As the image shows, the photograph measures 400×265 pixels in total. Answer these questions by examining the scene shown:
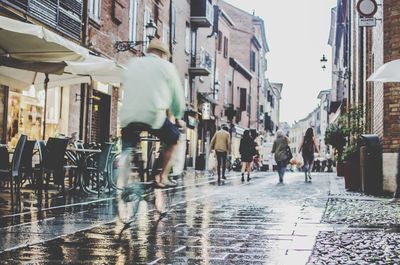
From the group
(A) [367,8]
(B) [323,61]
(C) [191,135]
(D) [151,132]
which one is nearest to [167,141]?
(D) [151,132]

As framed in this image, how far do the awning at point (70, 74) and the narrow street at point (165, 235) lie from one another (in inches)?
130

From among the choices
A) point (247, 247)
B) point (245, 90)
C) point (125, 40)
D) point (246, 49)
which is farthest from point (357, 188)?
point (246, 49)

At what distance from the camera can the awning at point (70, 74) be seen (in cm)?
1153

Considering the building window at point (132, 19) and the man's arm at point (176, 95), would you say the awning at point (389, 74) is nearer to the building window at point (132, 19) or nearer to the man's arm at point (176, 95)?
the man's arm at point (176, 95)

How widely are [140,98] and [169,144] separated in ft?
2.19

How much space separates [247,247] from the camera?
17.1ft

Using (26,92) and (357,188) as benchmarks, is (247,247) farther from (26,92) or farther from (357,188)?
(26,92)

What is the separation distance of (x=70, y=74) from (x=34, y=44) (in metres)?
2.52

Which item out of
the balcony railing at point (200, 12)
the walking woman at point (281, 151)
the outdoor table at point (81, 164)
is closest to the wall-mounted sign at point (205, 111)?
the balcony railing at point (200, 12)

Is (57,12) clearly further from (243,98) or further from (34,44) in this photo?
(243,98)

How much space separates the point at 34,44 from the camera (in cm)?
1077

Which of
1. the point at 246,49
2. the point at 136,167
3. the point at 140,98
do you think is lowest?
the point at 136,167

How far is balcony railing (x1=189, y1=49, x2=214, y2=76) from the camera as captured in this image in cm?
3544

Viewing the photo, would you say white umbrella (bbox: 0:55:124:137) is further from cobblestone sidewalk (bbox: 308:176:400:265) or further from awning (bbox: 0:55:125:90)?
cobblestone sidewalk (bbox: 308:176:400:265)
